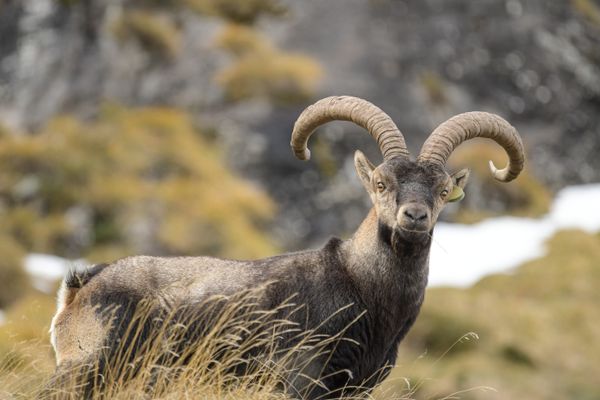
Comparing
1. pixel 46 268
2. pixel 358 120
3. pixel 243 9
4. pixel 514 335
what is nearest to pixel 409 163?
pixel 358 120

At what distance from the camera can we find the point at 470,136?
10.6 meters

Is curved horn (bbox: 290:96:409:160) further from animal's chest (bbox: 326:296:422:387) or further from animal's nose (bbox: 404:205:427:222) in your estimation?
animal's chest (bbox: 326:296:422:387)

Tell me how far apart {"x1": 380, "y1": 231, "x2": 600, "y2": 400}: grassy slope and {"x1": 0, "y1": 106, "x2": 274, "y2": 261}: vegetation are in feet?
16.6

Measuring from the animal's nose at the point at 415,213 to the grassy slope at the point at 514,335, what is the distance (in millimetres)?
9920

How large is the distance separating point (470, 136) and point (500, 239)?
20170 mm

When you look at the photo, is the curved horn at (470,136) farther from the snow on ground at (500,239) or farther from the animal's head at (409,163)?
the snow on ground at (500,239)

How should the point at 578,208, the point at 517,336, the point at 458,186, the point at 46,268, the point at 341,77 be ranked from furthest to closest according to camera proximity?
the point at 578,208 → the point at 341,77 → the point at 517,336 → the point at 46,268 → the point at 458,186

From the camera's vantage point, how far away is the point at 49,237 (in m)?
24.0

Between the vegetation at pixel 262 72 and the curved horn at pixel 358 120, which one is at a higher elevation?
the vegetation at pixel 262 72

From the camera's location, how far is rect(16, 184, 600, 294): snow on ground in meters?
27.9

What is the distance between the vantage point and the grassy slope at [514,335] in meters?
21.1

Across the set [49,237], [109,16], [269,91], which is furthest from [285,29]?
[49,237]

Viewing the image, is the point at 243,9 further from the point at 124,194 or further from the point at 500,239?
the point at 500,239

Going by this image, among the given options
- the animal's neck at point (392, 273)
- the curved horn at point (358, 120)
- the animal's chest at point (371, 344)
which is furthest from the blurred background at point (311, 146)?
the animal's neck at point (392, 273)
